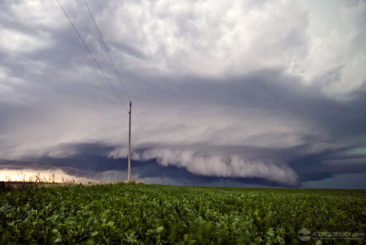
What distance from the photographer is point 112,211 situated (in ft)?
23.5

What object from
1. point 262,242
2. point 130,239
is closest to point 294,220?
point 262,242

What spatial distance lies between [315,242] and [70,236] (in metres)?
5.43

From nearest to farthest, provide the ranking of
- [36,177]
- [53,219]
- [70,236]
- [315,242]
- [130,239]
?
[130,239], [315,242], [70,236], [53,219], [36,177]

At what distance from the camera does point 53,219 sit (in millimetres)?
6777

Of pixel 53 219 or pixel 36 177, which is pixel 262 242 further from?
pixel 36 177

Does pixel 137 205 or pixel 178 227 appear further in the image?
pixel 137 205

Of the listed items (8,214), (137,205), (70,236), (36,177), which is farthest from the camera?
(36,177)

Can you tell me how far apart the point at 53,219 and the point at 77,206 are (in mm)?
2147

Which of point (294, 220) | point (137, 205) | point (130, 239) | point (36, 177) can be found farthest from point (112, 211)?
point (36, 177)

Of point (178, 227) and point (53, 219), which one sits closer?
point (178, 227)

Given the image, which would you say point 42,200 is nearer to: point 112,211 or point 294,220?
point 112,211

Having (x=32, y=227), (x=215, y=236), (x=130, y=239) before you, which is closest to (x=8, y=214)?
(x=32, y=227)

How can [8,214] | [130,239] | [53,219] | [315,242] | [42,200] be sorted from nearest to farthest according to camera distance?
[130,239], [315,242], [53,219], [8,214], [42,200]

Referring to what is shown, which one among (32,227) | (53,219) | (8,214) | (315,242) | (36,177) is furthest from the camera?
(36,177)
